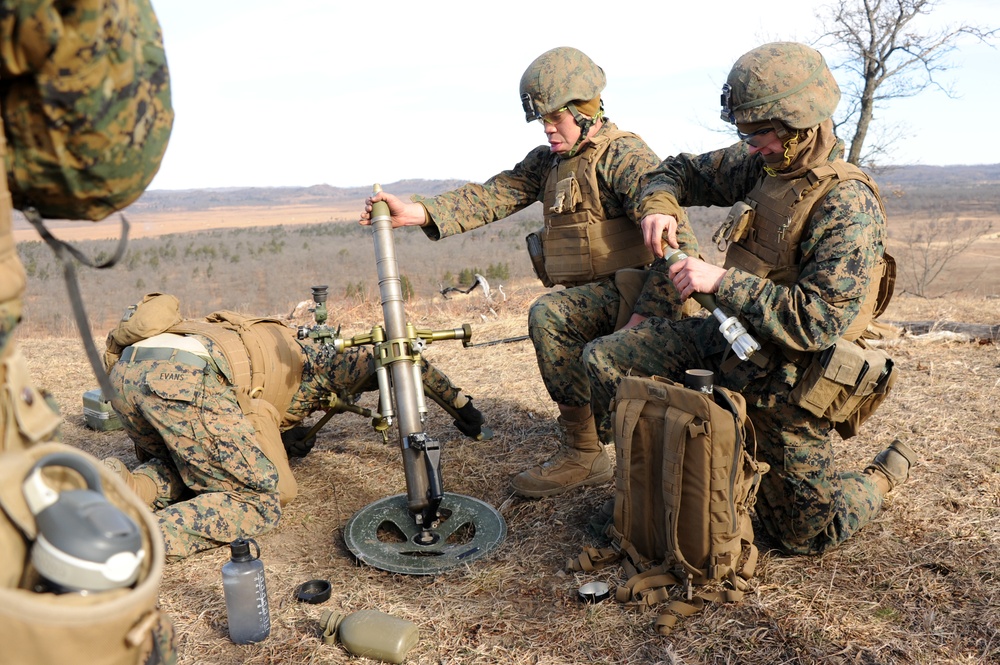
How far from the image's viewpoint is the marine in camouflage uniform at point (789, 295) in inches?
140

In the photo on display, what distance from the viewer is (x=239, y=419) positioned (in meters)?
4.30

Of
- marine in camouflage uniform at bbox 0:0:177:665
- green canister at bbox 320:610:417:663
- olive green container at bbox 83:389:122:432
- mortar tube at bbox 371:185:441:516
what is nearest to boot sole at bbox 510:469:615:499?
mortar tube at bbox 371:185:441:516

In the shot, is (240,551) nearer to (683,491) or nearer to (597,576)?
(597,576)

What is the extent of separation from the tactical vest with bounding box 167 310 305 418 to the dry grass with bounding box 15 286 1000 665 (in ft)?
2.35

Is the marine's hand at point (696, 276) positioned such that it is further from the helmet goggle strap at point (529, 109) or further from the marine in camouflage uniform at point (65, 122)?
the marine in camouflage uniform at point (65, 122)

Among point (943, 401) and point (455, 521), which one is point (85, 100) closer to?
point (455, 521)

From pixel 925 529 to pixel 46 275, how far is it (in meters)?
29.4

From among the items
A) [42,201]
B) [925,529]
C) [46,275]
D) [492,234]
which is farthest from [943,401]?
[492,234]

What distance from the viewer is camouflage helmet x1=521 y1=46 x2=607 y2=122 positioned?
4.79m

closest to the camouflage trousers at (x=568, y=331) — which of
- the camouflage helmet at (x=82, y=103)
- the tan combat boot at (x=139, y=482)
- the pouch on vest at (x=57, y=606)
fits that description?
the tan combat boot at (x=139, y=482)

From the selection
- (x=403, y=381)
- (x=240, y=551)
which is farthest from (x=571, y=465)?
(x=240, y=551)

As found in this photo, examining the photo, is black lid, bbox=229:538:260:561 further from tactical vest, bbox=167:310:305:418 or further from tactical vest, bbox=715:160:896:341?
tactical vest, bbox=715:160:896:341

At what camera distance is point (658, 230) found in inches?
159

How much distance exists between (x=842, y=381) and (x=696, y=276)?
815mm
